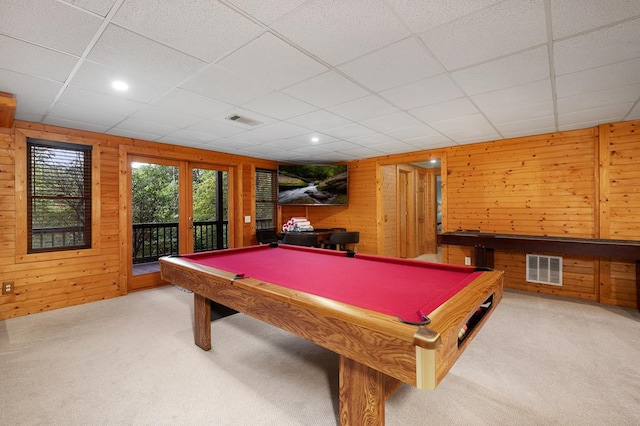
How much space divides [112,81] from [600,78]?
4.09 m

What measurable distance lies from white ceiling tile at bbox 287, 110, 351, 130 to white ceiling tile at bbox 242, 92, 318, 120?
0.12 meters

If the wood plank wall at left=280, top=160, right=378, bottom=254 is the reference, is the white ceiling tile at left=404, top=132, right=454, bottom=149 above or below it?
above

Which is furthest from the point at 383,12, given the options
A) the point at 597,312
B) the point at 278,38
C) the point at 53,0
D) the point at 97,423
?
the point at 597,312

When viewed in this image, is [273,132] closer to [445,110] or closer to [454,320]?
[445,110]

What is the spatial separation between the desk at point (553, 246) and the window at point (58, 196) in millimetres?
5181

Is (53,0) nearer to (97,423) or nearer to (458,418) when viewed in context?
(97,423)

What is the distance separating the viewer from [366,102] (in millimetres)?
2959

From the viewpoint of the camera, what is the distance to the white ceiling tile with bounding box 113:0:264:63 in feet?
5.07

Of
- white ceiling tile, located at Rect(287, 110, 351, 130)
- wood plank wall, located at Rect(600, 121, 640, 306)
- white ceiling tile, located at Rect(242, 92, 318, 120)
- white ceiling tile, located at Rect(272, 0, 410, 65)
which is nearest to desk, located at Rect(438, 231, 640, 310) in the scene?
wood plank wall, located at Rect(600, 121, 640, 306)

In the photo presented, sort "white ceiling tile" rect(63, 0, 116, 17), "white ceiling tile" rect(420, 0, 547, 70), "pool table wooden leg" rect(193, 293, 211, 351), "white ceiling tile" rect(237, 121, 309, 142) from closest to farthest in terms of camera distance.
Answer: "white ceiling tile" rect(63, 0, 116, 17), "white ceiling tile" rect(420, 0, 547, 70), "pool table wooden leg" rect(193, 293, 211, 351), "white ceiling tile" rect(237, 121, 309, 142)

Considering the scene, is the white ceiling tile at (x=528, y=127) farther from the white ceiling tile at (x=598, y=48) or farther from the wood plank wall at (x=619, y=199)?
the white ceiling tile at (x=598, y=48)

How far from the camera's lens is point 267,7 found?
1.56 metres

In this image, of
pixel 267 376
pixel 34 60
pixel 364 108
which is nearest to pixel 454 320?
pixel 267 376

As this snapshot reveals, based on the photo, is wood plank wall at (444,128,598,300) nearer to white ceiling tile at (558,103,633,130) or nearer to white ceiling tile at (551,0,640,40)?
white ceiling tile at (558,103,633,130)
